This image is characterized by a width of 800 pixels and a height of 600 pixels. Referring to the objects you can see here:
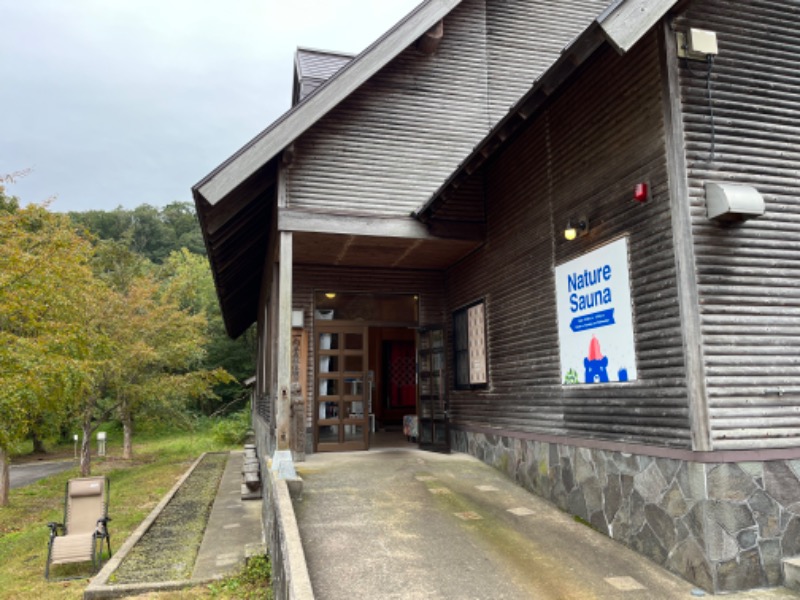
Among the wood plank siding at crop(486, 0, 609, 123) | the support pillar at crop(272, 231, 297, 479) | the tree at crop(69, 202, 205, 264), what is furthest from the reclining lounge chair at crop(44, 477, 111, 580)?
the tree at crop(69, 202, 205, 264)

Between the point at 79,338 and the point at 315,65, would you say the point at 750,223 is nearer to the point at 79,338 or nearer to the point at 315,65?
the point at 315,65

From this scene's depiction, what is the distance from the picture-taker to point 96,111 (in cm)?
18288

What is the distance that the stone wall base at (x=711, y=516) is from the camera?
409cm

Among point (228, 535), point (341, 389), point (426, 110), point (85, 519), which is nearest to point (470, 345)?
point (341, 389)

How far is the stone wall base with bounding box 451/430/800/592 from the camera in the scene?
161 inches

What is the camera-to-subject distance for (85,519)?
8383 mm

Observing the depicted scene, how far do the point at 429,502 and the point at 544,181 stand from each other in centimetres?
379

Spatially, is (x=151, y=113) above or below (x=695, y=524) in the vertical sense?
above

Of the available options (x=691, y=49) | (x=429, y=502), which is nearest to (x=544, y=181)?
(x=691, y=49)

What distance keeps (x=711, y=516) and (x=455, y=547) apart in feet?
6.44

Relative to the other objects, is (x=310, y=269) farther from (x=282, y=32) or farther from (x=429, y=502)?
(x=282, y=32)

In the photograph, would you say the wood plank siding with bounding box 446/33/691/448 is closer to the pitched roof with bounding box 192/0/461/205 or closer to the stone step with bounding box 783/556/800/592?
the stone step with bounding box 783/556/800/592

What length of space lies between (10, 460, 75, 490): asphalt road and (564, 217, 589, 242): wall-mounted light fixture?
55.3 ft

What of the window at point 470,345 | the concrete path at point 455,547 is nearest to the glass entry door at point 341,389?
the window at point 470,345
